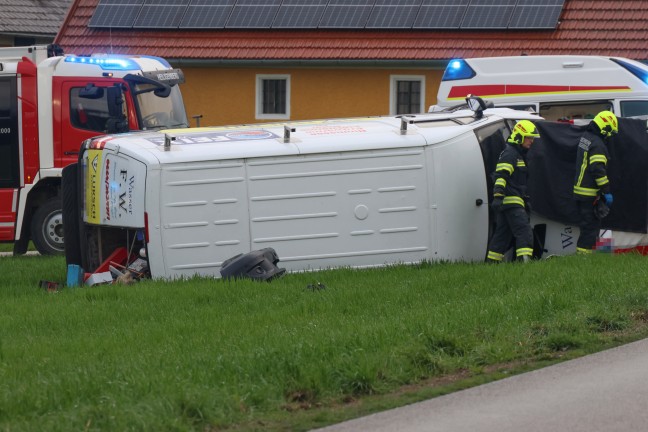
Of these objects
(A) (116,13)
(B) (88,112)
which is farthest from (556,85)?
(A) (116,13)

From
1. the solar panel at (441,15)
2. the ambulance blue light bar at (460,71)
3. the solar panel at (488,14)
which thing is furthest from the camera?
the solar panel at (441,15)

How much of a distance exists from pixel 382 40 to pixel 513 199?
53.1 feet

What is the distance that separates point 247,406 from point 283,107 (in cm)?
2424

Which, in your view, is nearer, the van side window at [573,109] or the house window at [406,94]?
the van side window at [573,109]

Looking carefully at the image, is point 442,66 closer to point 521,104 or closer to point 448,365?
point 521,104

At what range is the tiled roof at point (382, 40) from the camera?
28281 mm

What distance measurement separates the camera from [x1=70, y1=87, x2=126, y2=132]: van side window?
19.3 m

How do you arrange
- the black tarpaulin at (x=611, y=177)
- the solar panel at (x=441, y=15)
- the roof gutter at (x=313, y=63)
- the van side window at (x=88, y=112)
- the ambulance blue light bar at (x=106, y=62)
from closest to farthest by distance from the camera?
the black tarpaulin at (x=611, y=177) < the van side window at (x=88, y=112) < the ambulance blue light bar at (x=106, y=62) < the solar panel at (x=441, y=15) < the roof gutter at (x=313, y=63)

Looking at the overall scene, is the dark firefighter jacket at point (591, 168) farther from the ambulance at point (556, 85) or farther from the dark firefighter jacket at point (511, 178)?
the ambulance at point (556, 85)

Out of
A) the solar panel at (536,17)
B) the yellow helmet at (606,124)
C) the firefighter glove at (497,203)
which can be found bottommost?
the firefighter glove at (497,203)

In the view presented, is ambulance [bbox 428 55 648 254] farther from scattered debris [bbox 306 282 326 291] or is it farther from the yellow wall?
the yellow wall

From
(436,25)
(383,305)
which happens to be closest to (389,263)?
(383,305)

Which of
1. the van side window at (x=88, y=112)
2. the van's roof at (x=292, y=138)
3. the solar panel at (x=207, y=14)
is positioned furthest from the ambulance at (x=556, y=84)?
the solar panel at (x=207, y=14)

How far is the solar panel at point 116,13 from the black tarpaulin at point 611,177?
61.1 ft
